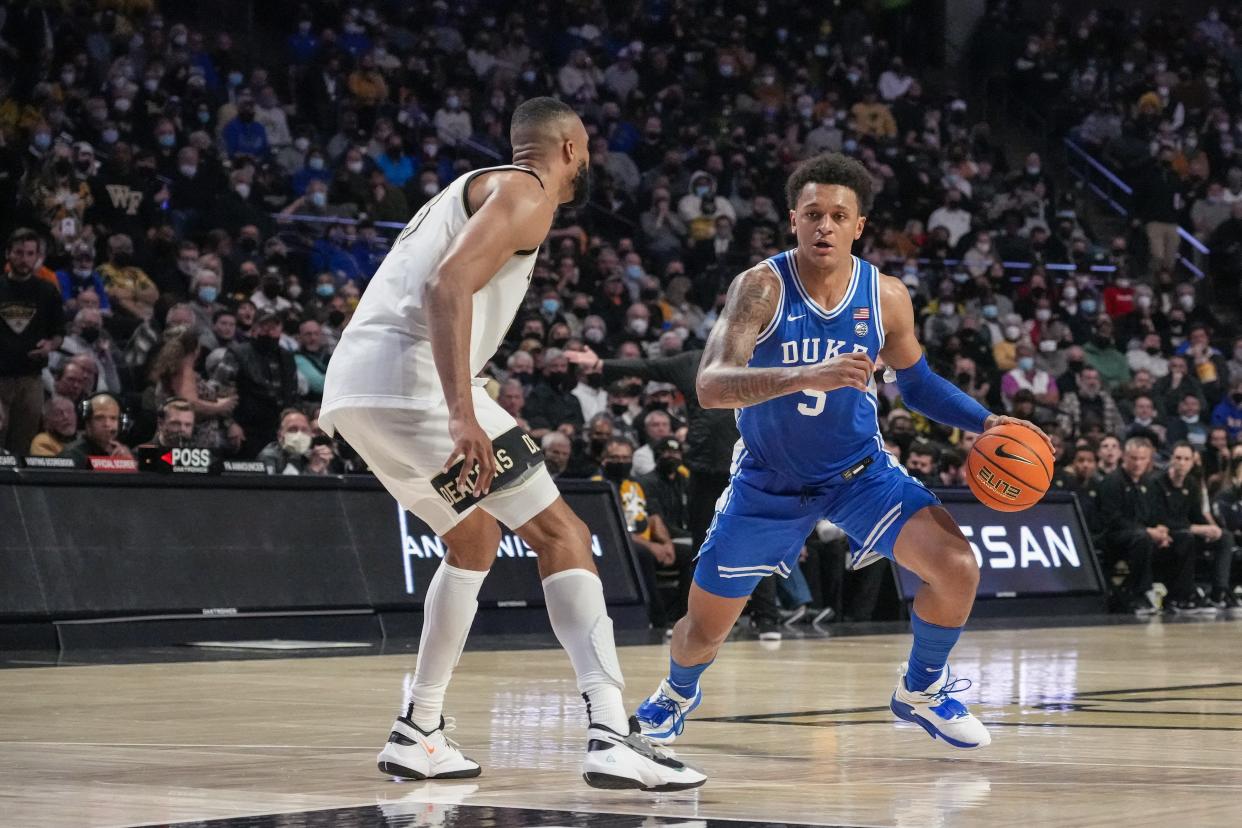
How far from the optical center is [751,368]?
20.4ft

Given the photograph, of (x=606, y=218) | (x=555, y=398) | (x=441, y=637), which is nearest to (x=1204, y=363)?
(x=606, y=218)

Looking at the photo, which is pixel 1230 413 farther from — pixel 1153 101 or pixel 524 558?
pixel 524 558

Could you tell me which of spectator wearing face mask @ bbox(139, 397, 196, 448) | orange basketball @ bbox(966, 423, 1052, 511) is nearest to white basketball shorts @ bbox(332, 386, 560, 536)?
orange basketball @ bbox(966, 423, 1052, 511)

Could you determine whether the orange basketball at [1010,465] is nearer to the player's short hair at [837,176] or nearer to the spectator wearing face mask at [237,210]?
the player's short hair at [837,176]

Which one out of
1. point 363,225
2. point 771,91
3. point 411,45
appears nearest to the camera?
point 363,225

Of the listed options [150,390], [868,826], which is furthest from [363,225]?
[868,826]

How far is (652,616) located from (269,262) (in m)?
5.82

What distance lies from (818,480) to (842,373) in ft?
3.57

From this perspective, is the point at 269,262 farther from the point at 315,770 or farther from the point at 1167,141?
the point at 1167,141

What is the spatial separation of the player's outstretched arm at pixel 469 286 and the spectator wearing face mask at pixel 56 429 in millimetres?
8100

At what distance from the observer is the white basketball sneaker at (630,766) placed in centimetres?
507

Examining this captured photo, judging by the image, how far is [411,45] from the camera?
2345 cm

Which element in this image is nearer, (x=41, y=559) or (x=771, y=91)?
(x=41, y=559)

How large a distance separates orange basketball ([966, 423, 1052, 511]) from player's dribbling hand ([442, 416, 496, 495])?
2.14m
